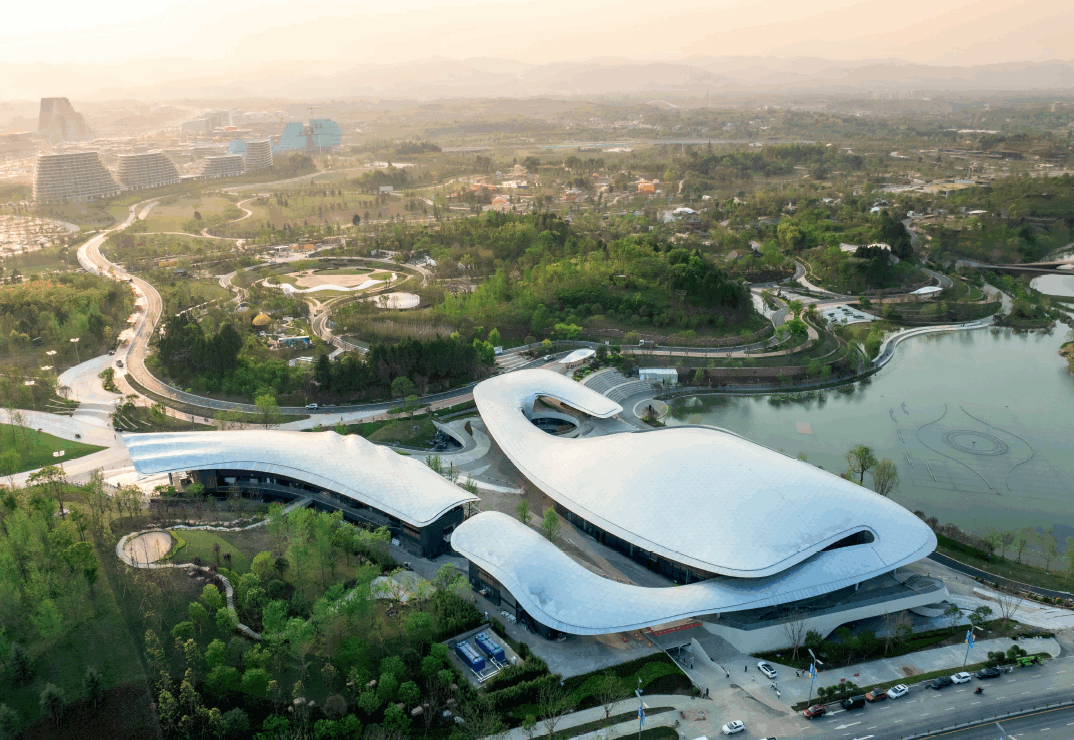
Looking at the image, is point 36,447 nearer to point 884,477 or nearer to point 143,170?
point 884,477

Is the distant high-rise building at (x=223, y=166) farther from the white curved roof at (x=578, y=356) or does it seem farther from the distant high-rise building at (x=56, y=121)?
the white curved roof at (x=578, y=356)

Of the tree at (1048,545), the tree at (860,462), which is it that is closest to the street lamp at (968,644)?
the tree at (1048,545)

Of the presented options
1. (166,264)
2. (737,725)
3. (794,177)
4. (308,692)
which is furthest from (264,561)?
(794,177)

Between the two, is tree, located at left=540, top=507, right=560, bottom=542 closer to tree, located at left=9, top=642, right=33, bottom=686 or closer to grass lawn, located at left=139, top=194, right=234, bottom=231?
tree, located at left=9, top=642, right=33, bottom=686

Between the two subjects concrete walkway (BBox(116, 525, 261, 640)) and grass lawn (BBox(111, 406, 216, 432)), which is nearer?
concrete walkway (BBox(116, 525, 261, 640))

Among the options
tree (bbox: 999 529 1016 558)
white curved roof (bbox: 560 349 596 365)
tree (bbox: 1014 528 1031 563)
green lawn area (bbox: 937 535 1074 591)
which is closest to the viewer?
green lawn area (bbox: 937 535 1074 591)

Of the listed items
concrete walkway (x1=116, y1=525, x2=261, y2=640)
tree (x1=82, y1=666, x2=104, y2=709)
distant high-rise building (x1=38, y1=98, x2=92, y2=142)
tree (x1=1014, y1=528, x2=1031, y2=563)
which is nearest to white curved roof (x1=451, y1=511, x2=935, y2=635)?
tree (x1=1014, y1=528, x2=1031, y2=563)

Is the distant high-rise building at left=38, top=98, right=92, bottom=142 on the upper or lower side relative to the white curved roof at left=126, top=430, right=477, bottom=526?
upper
